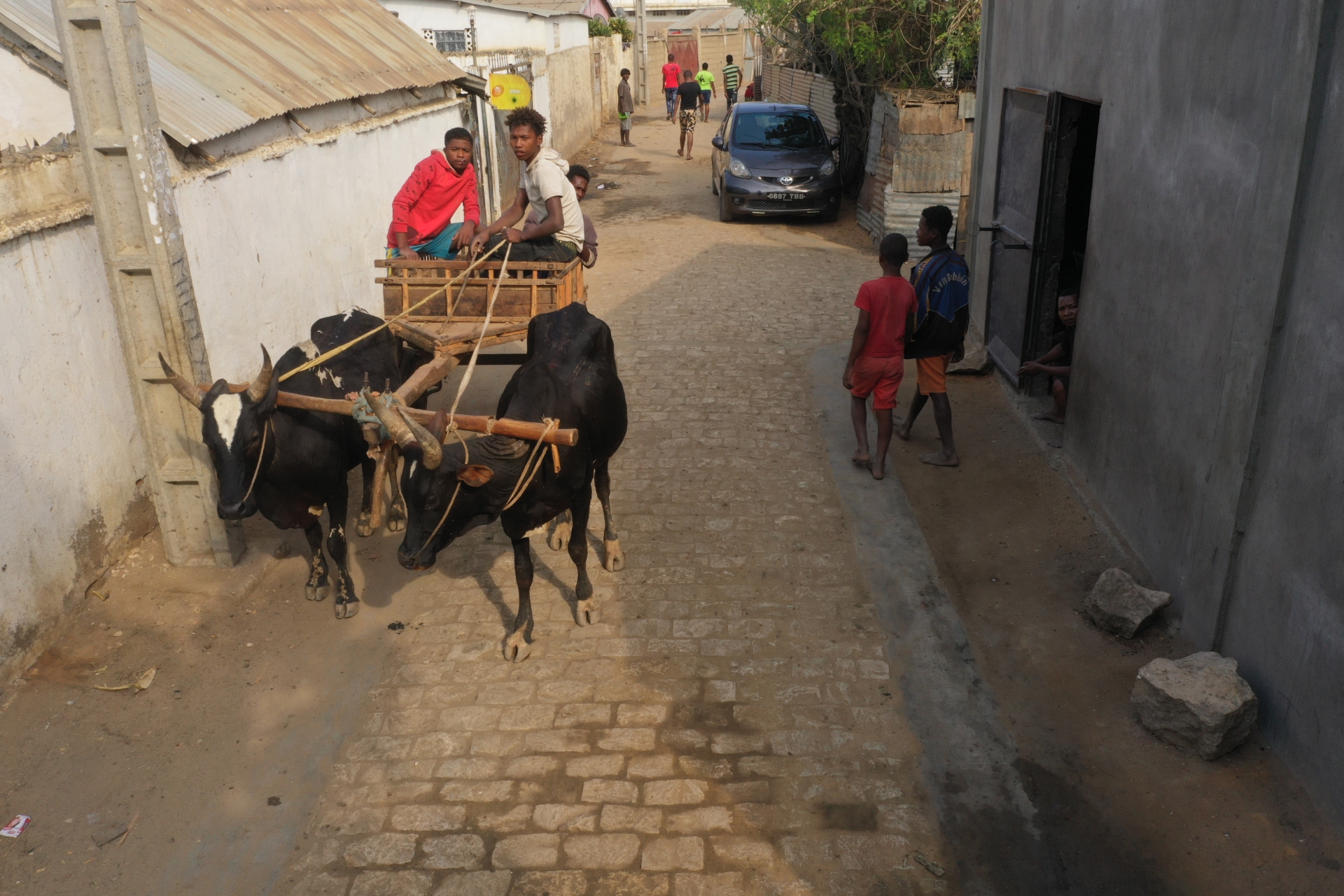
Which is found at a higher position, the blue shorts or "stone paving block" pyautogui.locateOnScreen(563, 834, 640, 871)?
the blue shorts

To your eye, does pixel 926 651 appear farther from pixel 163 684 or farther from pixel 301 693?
pixel 163 684

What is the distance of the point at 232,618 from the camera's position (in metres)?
5.87

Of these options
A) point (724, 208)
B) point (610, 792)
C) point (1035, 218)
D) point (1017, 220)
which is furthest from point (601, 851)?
point (724, 208)

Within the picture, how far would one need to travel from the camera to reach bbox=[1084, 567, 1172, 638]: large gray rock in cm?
527

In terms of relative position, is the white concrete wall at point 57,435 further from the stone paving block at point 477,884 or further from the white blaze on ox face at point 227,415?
the stone paving block at point 477,884

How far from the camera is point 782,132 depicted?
1673 centimetres

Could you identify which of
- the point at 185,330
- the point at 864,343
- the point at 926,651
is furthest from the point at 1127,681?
the point at 185,330

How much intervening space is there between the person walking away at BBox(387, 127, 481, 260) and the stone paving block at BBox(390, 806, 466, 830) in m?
4.34

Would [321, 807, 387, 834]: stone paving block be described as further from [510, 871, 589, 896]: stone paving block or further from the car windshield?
the car windshield

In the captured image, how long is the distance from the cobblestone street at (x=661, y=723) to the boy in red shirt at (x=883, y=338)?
63 centimetres

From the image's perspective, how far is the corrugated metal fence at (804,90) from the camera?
19.2 m

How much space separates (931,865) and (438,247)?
544 cm

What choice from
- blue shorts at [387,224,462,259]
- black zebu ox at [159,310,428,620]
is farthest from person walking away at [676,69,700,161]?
black zebu ox at [159,310,428,620]

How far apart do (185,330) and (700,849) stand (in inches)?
158
